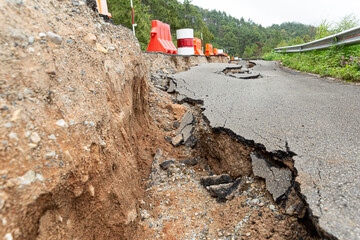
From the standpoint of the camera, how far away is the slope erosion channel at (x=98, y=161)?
1.19 meters

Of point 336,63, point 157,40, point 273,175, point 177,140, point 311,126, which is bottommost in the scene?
point 177,140

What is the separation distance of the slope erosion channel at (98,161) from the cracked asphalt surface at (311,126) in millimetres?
131

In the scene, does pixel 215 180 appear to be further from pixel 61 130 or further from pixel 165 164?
pixel 61 130

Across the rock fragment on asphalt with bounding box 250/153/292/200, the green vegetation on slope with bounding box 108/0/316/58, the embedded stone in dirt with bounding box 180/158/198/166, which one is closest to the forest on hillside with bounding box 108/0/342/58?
the green vegetation on slope with bounding box 108/0/316/58

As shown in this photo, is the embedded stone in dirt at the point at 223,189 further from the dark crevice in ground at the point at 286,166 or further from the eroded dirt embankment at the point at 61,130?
the eroded dirt embankment at the point at 61,130

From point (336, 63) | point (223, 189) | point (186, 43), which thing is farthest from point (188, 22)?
point (223, 189)

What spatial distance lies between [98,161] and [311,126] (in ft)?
7.19

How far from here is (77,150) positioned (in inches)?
58.2

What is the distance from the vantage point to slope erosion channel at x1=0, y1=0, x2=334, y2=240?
119cm

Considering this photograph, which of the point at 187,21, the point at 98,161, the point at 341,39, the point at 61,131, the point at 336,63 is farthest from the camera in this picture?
the point at 187,21

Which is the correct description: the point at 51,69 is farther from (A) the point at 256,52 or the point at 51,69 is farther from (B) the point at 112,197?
(A) the point at 256,52

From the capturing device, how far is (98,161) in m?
1.65

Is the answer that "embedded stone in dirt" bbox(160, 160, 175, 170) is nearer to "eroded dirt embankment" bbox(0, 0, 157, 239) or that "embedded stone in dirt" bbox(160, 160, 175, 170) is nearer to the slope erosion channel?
the slope erosion channel

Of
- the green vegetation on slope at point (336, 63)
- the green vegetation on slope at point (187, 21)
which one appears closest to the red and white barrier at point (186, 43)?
the green vegetation on slope at point (336, 63)
